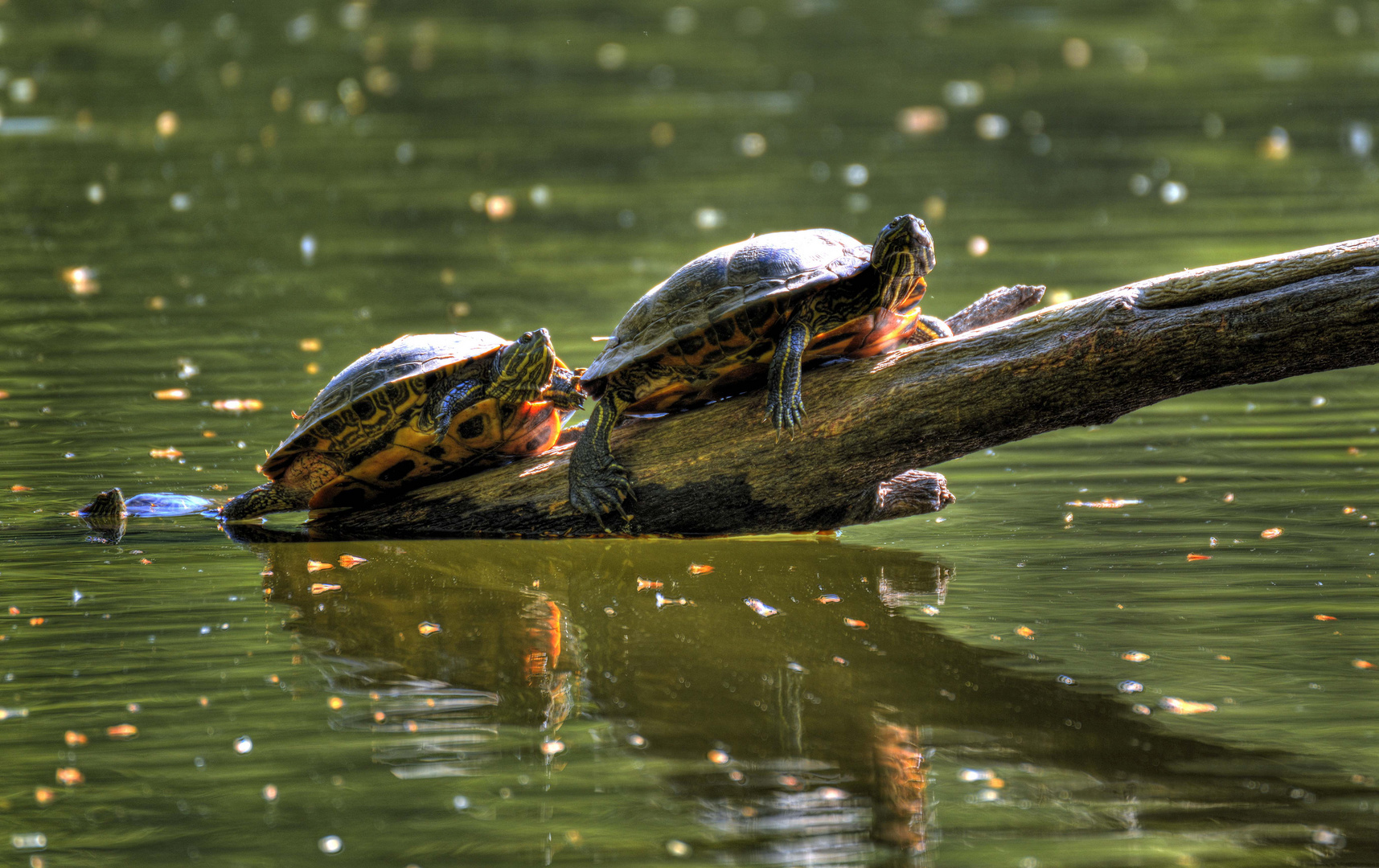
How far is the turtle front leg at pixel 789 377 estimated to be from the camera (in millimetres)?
5270

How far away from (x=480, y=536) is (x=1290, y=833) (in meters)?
3.65

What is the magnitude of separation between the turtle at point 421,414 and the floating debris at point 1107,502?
2.40 meters

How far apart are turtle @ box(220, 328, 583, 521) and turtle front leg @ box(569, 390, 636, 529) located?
0.31 m

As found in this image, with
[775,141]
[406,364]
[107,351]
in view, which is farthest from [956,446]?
[775,141]

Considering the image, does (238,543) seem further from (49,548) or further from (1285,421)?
(1285,421)

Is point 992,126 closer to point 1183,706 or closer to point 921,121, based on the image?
point 921,121

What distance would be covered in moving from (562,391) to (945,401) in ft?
5.55

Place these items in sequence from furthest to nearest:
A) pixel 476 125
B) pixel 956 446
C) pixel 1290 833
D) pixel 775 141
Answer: pixel 476 125 < pixel 775 141 < pixel 956 446 < pixel 1290 833

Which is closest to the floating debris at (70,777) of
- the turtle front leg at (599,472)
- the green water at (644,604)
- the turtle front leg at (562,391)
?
the green water at (644,604)

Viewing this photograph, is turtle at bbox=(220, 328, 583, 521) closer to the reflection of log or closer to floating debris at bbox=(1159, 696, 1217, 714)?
the reflection of log

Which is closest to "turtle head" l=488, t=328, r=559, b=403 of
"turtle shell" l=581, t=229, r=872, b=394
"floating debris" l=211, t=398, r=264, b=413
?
"turtle shell" l=581, t=229, r=872, b=394

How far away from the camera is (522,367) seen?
5.76m

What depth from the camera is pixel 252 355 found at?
29.6ft

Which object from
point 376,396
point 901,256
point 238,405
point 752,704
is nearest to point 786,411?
point 901,256
